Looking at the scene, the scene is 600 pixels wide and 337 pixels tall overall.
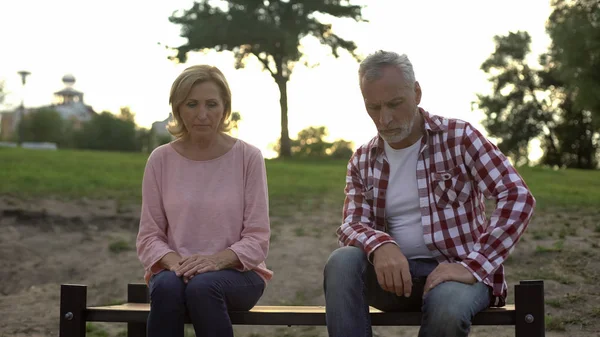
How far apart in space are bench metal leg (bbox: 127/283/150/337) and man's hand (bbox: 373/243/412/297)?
1.41 m

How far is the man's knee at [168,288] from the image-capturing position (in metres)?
3.32

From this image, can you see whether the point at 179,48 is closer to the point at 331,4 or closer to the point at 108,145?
the point at 331,4

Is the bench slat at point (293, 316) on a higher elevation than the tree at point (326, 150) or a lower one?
lower

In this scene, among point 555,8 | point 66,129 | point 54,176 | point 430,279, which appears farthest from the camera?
point 66,129

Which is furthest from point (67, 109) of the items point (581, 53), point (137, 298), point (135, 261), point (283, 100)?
point (137, 298)

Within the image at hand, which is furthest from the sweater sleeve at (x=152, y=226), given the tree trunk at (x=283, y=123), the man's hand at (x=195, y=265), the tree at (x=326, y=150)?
the tree trunk at (x=283, y=123)

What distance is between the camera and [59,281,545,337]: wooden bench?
3234mm

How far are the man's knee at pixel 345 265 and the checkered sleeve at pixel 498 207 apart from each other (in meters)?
0.43

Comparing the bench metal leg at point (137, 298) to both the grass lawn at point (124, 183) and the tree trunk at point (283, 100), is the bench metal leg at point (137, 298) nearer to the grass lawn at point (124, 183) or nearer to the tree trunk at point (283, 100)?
the grass lawn at point (124, 183)

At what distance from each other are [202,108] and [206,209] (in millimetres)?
482

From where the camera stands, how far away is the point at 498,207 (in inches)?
127

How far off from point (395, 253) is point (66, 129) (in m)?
65.0

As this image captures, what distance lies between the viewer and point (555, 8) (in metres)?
22.4

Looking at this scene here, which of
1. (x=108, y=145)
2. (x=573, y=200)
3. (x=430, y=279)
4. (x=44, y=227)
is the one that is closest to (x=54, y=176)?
(x=44, y=227)
